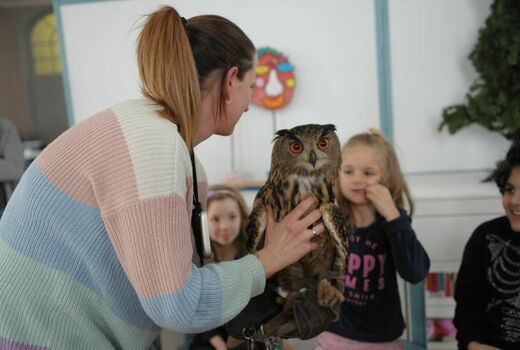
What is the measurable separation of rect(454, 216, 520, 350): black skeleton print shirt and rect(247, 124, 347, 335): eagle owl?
59 cm

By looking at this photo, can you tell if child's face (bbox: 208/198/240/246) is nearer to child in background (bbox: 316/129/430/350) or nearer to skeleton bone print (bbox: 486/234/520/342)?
child in background (bbox: 316/129/430/350)

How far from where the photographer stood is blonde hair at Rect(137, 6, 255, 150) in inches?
27.7

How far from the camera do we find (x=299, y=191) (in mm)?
854

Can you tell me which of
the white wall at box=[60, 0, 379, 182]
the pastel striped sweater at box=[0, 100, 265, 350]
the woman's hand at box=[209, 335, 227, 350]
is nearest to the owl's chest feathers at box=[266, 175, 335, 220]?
the pastel striped sweater at box=[0, 100, 265, 350]

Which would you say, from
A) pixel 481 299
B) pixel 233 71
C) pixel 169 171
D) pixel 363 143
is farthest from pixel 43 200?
pixel 481 299

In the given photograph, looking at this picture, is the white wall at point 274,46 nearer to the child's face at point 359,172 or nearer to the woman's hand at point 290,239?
the child's face at point 359,172

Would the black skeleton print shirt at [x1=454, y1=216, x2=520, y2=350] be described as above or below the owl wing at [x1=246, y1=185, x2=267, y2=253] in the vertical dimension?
below

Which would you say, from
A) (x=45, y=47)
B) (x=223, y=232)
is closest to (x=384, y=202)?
(x=223, y=232)

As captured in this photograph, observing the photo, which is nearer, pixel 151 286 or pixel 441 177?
pixel 151 286

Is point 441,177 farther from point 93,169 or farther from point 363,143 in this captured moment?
point 93,169

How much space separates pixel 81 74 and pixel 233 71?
2.06 metres

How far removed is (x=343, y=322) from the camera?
1301 mm

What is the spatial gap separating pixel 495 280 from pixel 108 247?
1.02 metres

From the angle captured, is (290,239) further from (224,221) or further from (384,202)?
(224,221)
